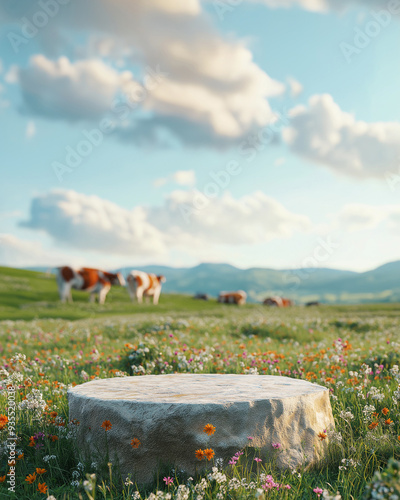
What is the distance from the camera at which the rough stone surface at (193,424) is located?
14.6 feet

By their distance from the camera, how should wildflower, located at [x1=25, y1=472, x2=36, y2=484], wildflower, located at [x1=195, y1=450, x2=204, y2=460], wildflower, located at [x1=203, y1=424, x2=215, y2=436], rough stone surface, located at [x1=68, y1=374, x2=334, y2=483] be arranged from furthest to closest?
1. rough stone surface, located at [x1=68, y1=374, x2=334, y2=483]
2. wildflower, located at [x1=25, y1=472, x2=36, y2=484]
3. wildflower, located at [x1=203, y1=424, x2=215, y2=436]
4. wildflower, located at [x1=195, y1=450, x2=204, y2=460]

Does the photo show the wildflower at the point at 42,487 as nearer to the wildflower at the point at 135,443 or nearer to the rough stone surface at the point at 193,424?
the rough stone surface at the point at 193,424

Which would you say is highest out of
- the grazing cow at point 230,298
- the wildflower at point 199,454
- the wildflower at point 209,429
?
the wildflower at point 209,429

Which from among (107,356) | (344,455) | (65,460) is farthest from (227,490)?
(107,356)

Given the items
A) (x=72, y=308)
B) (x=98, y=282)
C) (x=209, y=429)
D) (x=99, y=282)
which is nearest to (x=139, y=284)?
(x=99, y=282)

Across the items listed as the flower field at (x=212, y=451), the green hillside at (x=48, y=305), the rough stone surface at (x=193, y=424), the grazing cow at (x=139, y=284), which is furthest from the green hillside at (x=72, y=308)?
the rough stone surface at (x=193, y=424)

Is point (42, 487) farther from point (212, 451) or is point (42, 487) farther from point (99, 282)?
point (99, 282)

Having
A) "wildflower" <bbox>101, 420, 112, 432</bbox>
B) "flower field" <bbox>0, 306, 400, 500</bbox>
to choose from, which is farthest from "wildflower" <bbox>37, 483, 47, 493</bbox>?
"wildflower" <bbox>101, 420, 112, 432</bbox>

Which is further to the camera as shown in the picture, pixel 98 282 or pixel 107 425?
pixel 98 282

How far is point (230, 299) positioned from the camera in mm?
71062

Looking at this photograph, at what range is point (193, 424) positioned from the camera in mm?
4438

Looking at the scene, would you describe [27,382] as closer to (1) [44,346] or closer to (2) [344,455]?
(2) [344,455]

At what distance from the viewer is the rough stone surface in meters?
4.45

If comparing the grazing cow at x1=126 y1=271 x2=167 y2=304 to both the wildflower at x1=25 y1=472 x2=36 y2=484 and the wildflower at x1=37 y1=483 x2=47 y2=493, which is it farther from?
the wildflower at x1=37 y1=483 x2=47 y2=493
